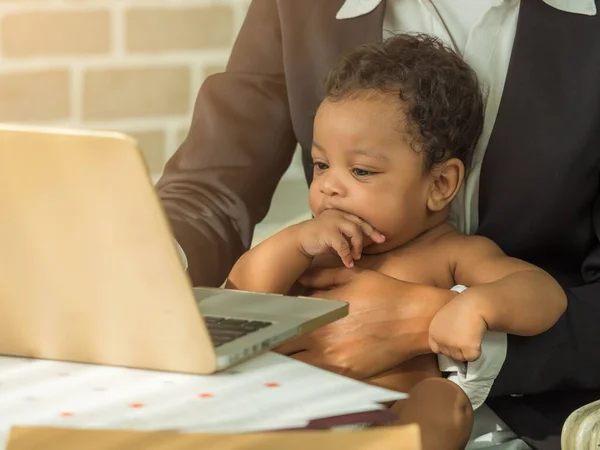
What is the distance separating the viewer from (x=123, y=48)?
1837mm

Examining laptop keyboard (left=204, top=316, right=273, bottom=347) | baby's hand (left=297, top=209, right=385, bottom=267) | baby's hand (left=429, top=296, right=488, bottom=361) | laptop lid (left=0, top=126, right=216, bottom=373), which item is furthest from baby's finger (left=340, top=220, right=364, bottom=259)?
laptop lid (left=0, top=126, right=216, bottom=373)

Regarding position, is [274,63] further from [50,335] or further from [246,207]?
[50,335]

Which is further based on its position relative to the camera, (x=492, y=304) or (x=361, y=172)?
(x=361, y=172)

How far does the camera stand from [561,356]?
1.35m

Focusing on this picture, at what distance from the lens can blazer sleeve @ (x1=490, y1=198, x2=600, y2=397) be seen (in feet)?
4.39

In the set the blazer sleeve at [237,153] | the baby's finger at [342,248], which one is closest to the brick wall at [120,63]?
the blazer sleeve at [237,153]

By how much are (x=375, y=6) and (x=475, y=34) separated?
163 mm

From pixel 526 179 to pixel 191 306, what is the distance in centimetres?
75

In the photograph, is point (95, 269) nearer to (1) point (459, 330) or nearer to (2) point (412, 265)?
(1) point (459, 330)

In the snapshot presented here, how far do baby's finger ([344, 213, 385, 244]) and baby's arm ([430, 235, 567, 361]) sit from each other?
129 mm

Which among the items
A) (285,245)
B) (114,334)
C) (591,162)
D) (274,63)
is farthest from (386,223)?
(114,334)

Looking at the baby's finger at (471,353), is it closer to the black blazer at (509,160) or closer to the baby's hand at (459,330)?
the baby's hand at (459,330)

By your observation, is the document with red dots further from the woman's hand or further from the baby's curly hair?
the baby's curly hair

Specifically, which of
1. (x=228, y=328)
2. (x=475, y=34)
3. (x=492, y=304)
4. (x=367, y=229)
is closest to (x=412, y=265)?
(x=367, y=229)
